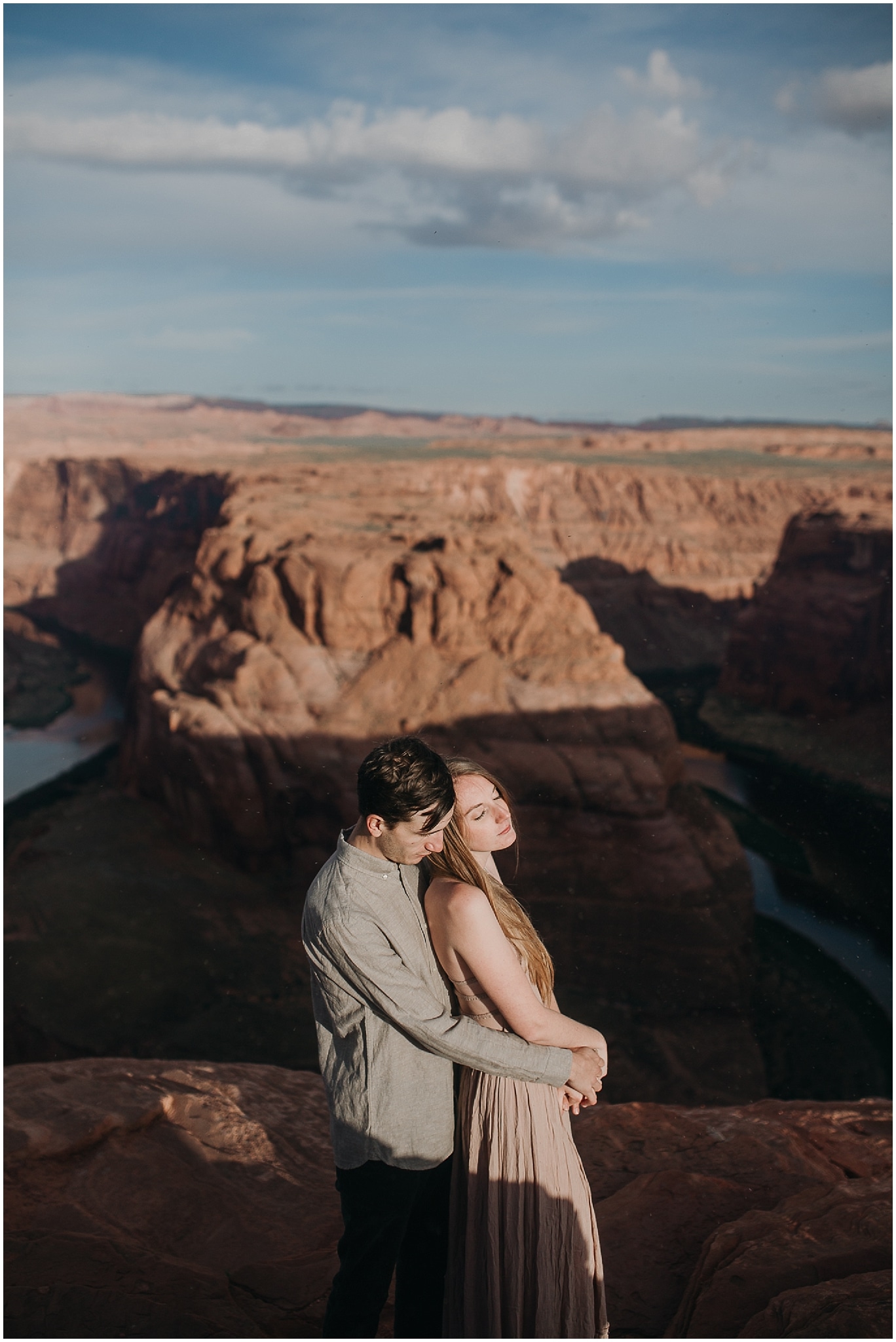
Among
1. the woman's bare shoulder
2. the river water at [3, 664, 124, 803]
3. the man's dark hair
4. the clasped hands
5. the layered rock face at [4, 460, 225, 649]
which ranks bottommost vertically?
the river water at [3, 664, 124, 803]

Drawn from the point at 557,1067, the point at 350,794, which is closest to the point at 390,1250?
the point at 557,1067

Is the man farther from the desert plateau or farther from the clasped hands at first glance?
the desert plateau

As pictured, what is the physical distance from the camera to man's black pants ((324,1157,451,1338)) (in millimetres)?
3021

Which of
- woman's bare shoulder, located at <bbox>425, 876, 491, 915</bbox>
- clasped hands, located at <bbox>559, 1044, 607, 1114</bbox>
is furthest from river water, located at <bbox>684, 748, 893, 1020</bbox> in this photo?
woman's bare shoulder, located at <bbox>425, 876, 491, 915</bbox>

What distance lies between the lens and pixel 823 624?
3897 cm

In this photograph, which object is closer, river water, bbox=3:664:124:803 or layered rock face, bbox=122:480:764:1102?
layered rock face, bbox=122:480:764:1102

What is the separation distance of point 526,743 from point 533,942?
638 inches

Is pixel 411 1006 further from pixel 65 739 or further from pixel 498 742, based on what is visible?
pixel 65 739

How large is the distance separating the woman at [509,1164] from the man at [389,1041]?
80 millimetres

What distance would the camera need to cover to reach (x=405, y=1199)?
3.05 m

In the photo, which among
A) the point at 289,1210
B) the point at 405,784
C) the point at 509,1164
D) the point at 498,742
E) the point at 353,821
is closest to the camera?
the point at 405,784

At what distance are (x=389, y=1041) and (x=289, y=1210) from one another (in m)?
2.78

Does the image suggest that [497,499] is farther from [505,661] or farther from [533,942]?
[533,942]

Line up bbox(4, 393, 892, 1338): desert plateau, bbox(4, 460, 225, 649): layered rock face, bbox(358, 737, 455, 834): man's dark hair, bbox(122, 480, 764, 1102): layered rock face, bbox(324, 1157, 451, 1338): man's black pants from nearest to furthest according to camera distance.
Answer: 1. bbox(358, 737, 455, 834): man's dark hair
2. bbox(324, 1157, 451, 1338): man's black pants
3. bbox(4, 393, 892, 1338): desert plateau
4. bbox(122, 480, 764, 1102): layered rock face
5. bbox(4, 460, 225, 649): layered rock face
